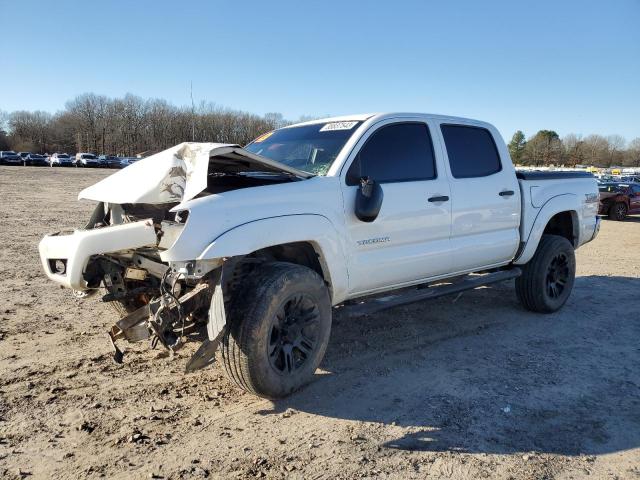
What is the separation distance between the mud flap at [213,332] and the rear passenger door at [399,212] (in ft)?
3.81

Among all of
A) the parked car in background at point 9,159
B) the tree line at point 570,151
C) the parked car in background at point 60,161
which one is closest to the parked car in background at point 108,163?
the parked car in background at point 60,161

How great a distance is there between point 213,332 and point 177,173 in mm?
1134

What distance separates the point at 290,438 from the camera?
324cm

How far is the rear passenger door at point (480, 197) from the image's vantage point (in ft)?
16.2

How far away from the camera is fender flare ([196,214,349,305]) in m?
3.24

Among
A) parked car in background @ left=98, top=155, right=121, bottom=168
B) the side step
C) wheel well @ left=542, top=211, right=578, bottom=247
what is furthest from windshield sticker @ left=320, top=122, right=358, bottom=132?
parked car in background @ left=98, top=155, right=121, bottom=168

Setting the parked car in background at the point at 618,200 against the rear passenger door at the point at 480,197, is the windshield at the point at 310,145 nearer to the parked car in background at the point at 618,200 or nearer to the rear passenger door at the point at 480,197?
the rear passenger door at the point at 480,197

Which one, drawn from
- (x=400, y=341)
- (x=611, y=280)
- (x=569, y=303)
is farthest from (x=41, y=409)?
(x=611, y=280)

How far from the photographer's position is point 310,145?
14.8 feet

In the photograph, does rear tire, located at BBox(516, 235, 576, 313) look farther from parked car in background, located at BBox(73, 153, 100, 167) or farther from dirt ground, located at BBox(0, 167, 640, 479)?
parked car in background, located at BBox(73, 153, 100, 167)

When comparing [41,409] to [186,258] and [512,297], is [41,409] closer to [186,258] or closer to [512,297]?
[186,258]

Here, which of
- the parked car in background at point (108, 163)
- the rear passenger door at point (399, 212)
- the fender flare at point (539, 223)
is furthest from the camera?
the parked car in background at point (108, 163)

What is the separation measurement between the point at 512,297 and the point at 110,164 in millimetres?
67098

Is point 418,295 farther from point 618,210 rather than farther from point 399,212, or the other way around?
point 618,210
